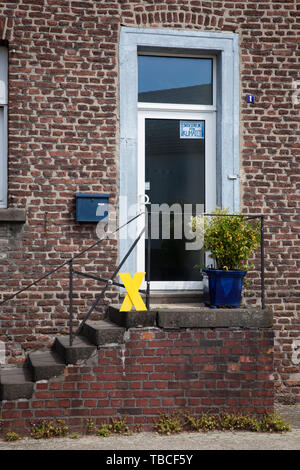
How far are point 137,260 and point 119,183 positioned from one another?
95 cm

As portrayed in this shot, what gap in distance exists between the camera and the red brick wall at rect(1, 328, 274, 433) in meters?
5.67

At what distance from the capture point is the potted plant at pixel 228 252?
6.23 m

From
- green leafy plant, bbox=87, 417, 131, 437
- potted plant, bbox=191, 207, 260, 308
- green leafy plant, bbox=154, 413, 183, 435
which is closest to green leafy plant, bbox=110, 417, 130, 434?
green leafy plant, bbox=87, 417, 131, 437

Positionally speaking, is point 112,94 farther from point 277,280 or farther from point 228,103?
point 277,280

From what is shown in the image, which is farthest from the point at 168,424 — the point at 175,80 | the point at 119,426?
the point at 175,80

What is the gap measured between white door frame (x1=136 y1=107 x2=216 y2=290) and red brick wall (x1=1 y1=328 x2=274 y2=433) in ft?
5.06

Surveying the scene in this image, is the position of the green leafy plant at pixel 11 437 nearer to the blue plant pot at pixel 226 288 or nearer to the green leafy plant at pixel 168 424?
the green leafy plant at pixel 168 424

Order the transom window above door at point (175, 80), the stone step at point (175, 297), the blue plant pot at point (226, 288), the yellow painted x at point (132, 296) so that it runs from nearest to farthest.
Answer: the yellow painted x at point (132, 296)
the blue plant pot at point (226, 288)
the stone step at point (175, 297)
the transom window above door at point (175, 80)

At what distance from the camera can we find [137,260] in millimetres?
7348

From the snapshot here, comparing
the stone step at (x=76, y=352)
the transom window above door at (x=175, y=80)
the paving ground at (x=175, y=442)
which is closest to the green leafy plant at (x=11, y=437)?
the paving ground at (x=175, y=442)

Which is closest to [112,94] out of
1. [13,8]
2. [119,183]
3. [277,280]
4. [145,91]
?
[145,91]

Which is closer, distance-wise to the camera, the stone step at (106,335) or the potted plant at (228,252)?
the stone step at (106,335)

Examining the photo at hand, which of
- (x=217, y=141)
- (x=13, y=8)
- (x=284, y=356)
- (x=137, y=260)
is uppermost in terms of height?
(x=13, y=8)

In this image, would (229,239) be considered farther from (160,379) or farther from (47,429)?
(47,429)
